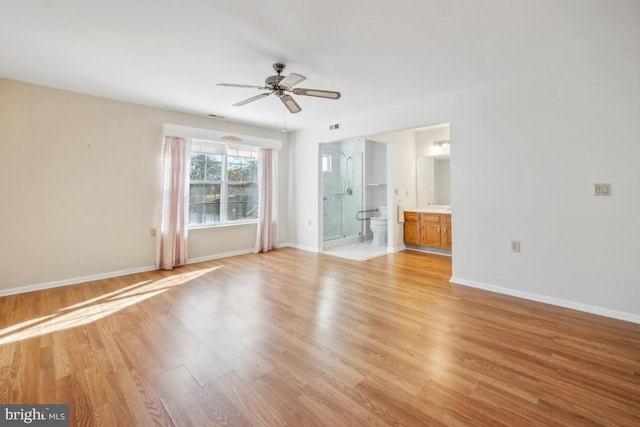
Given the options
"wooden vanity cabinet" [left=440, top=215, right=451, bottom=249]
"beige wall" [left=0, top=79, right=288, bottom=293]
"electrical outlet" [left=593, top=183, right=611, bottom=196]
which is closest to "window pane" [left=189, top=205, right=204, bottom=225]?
"beige wall" [left=0, top=79, right=288, bottom=293]

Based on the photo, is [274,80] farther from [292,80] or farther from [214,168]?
[214,168]

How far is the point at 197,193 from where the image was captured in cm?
481

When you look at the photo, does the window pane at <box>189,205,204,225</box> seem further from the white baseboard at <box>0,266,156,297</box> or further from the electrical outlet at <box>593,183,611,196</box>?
the electrical outlet at <box>593,183,611,196</box>

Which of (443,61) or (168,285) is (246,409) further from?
(443,61)

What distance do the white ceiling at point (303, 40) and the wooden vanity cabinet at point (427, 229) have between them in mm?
2541

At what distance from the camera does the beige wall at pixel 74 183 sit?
10.5ft

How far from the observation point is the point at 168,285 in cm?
354

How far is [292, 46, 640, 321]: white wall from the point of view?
8.39 feet

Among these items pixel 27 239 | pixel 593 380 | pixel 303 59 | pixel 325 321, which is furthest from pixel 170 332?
pixel 593 380

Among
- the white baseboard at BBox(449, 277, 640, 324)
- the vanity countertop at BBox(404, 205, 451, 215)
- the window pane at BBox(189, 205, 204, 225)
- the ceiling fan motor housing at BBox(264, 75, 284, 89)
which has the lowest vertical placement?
the white baseboard at BBox(449, 277, 640, 324)

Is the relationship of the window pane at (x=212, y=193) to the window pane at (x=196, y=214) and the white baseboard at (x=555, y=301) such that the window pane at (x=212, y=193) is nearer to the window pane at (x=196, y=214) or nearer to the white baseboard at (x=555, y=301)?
the window pane at (x=196, y=214)

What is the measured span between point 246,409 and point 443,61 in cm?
334

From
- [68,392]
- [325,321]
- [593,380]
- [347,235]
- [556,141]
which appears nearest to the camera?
[68,392]

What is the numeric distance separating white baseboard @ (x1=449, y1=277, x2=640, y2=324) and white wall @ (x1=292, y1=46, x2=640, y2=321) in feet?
0.04
